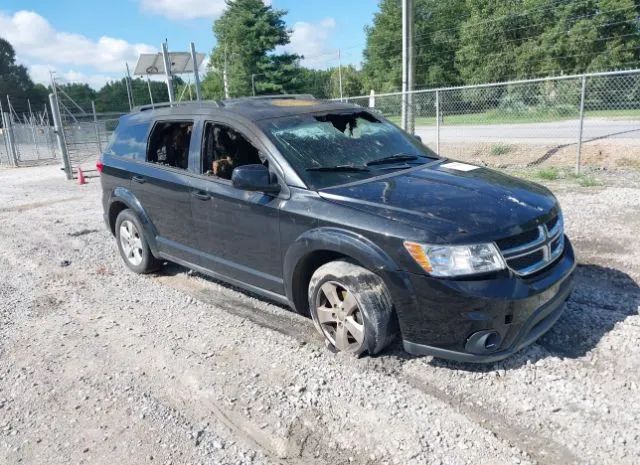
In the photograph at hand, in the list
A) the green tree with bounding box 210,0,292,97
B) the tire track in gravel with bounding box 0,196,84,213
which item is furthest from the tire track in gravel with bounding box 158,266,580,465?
the green tree with bounding box 210,0,292,97

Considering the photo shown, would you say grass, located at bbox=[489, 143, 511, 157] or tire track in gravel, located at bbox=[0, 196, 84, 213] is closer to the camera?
tire track in gravel, located at bbox=[0, 196, 84, 213]

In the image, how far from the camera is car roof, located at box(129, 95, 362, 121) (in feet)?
14.0

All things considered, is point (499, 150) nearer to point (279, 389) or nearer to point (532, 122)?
point (532, 122)

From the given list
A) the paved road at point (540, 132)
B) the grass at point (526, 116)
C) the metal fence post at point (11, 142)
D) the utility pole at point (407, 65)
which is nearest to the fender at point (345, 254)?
the utility pole at point (407, 65)

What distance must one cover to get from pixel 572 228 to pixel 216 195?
176 inches

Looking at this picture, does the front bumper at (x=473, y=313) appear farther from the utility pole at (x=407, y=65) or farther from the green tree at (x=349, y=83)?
the green tree at (x=349, y=83)

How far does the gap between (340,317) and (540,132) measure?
17.1 meters

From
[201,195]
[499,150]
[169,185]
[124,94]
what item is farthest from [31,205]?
[124,94]

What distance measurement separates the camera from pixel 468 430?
9.02 feet

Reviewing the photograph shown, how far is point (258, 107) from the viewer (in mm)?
4422

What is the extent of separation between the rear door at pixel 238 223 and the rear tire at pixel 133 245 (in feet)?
3.76

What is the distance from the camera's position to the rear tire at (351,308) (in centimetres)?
322

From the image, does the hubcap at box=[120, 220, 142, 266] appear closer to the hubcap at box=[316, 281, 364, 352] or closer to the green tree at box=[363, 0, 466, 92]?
the hubcap at box=[316, 281, 364, 352]

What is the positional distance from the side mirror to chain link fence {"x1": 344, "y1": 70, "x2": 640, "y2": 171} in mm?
9465
